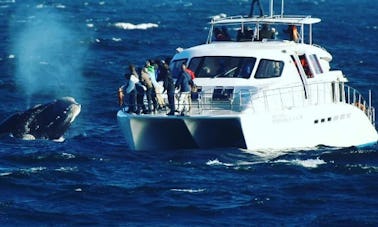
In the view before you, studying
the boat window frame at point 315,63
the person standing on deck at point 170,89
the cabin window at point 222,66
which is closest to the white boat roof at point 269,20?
the boat window frame at point 315,63

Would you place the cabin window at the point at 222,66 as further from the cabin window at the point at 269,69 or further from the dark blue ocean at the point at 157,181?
the dark blue ocean at the point at 157,181

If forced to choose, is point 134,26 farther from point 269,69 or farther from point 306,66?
point 269,69

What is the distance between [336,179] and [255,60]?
674 centimetres

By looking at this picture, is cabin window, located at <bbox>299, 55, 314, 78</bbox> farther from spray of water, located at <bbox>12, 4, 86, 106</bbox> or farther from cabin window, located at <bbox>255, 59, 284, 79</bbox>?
spray of water, located at <bbox>12, 4, 86, 106</bbox>

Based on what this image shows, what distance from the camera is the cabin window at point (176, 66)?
48625 millimetres

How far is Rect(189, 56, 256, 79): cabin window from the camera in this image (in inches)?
1859

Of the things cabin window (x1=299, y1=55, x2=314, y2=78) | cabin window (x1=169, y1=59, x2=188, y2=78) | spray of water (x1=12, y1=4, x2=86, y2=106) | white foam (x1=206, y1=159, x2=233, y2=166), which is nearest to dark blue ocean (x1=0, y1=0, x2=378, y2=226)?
white foam (x1=206, y1=159, x2=233, y2=166)

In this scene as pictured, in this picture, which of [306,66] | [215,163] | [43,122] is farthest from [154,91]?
[43,122]

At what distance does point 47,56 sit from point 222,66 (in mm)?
46063

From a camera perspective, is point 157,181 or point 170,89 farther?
point 170,89

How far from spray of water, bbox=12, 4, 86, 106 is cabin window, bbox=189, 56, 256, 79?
17.0 meters

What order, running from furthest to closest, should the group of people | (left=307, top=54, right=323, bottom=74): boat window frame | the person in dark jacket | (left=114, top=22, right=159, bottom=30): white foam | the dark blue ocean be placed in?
(left=114, top=22, right=159, bottom=30): white foam, (left=307, top=54, right=323, bottom=74): boat window frame, the person in dark jacket, the group of people, the dark blue ocean

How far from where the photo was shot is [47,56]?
9225cm

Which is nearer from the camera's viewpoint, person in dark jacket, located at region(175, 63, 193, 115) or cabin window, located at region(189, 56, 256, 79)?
person in dark jacket, located at region(175, 63, 193, 115)
